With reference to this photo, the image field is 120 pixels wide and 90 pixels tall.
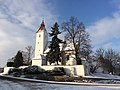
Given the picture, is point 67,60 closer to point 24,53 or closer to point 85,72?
point 85,72

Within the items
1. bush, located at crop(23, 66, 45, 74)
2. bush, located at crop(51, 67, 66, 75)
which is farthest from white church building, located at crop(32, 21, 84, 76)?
bush, located at crop(23, 66, 45, 74)

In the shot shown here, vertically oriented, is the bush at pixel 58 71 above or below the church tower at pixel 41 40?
below

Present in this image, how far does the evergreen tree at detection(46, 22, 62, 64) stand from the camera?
47438 millimetres

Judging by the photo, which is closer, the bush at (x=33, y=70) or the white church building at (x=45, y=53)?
the bush at (x=33, y=70)

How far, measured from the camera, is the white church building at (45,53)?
43.1 m

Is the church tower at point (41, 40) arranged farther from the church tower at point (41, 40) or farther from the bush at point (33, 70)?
the bush at point (33, 70)

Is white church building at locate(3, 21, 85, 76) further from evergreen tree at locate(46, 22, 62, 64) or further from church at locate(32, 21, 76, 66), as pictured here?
evergreen tree at locate(46, 22, 62, 64)

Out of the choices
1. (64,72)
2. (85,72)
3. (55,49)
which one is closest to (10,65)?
(55,49)

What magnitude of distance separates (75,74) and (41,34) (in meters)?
26.1

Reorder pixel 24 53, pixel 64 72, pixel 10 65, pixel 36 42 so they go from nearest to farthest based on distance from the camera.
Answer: pixel 64 72, pixel 10 65, pixel 36 42, pixel 24 53

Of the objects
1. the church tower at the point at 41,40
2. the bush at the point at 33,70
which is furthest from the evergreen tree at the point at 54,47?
the church tower at the point at 41,40

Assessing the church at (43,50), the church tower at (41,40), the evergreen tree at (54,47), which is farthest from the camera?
the church tower at (41,40)

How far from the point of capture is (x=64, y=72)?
42.1 meters

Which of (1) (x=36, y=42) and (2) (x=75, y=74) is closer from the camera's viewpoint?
(2) (x=75, y=74)
